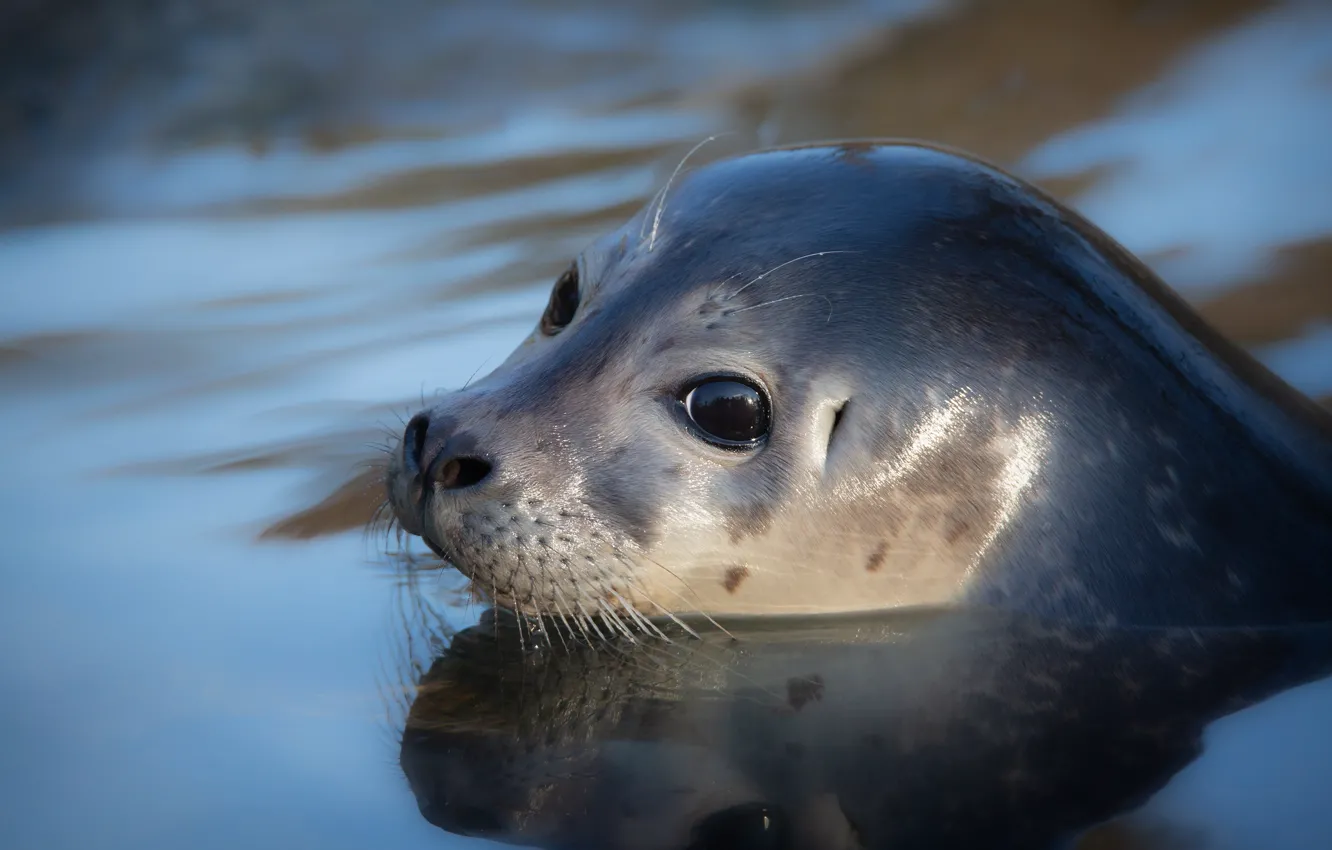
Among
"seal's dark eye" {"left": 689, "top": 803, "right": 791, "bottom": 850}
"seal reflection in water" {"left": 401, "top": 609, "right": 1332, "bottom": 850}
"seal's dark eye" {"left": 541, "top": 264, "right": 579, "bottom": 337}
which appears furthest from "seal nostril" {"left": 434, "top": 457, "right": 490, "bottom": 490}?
"seal's dark eye" {"left": 689, "top": 803, "right": 791, "bottom": 850}

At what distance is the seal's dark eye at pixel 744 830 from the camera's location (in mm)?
2342

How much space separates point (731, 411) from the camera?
3.09 meters

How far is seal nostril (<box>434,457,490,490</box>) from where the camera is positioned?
119 inches

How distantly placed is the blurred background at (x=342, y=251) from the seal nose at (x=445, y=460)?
0.99ft

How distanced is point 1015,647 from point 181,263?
337 centimetres

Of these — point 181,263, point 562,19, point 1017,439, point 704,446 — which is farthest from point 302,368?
point 562,19

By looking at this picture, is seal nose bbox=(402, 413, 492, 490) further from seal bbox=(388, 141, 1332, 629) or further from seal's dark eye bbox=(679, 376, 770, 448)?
seal's dark eye bbox=(679, 376, 770, 448)

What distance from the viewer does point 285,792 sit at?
8.25 feet

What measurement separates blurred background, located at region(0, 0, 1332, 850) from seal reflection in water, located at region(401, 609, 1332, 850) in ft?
0.32

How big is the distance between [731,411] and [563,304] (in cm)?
58

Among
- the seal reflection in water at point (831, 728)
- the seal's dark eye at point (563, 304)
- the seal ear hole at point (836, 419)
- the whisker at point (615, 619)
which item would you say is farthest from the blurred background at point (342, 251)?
the seal ear hole at point (836, 419)

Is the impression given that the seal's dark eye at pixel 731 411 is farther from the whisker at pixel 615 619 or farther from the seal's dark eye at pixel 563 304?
the seal's dark eye at pixel 563 304

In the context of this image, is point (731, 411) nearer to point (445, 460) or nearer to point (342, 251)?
point (445, 460)

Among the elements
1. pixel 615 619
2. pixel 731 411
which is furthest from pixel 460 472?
pixel 731 411
